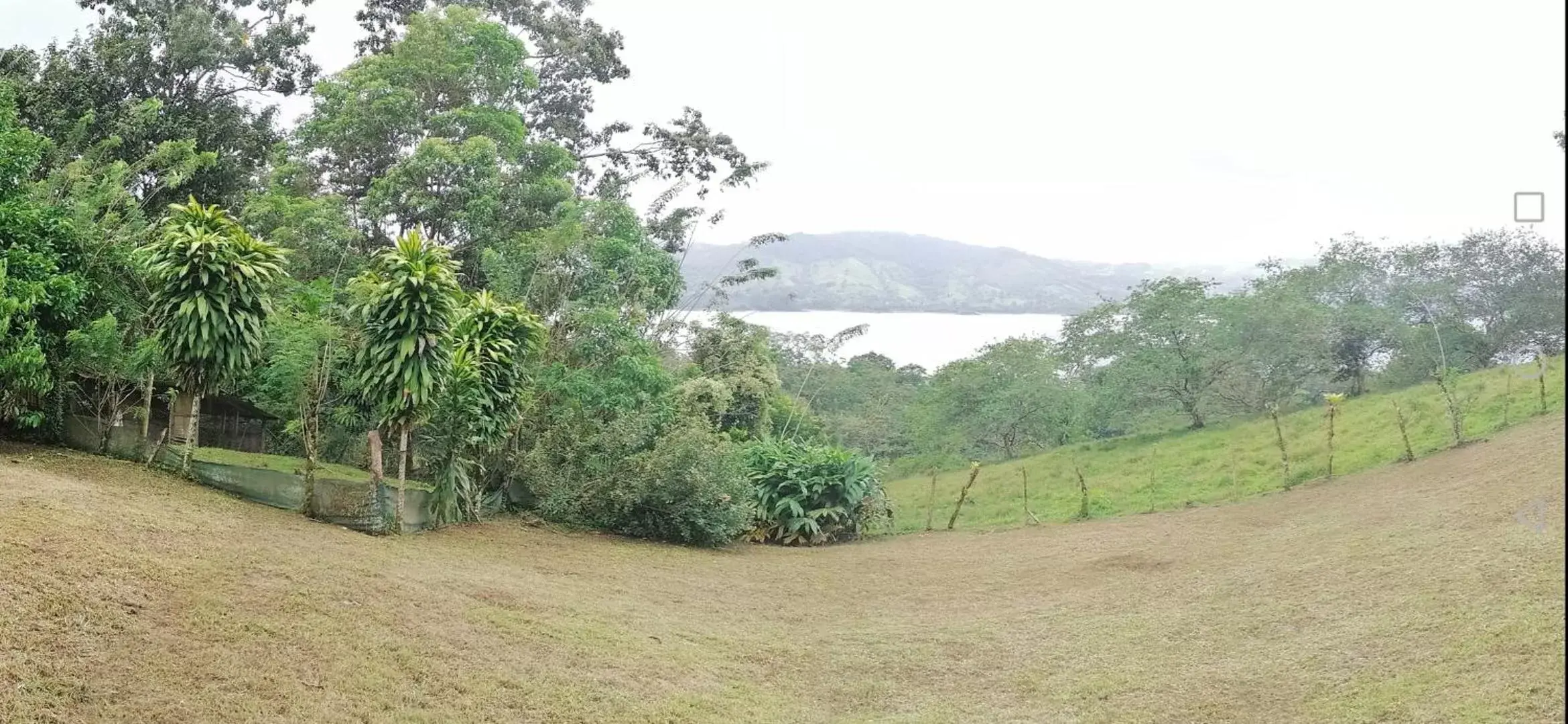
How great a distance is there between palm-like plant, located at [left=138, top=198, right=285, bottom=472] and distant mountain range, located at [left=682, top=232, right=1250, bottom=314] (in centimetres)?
1524

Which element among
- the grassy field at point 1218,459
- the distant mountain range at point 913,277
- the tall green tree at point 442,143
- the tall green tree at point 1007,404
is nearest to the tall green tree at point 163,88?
the tall green tree at point 442,143

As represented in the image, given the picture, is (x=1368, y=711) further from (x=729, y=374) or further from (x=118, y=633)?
(x=729, y=374)

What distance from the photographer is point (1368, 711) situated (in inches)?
249

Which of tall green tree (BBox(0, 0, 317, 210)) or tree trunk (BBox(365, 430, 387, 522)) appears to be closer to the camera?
tree trunk (BBox(365, 430, 387, 522))

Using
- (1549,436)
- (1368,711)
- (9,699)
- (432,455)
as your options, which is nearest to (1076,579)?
(1368,711)

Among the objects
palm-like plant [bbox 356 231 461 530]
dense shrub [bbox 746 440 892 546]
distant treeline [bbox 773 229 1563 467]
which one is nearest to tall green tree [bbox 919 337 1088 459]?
distant treeline [bbox 773 229 1563 467]

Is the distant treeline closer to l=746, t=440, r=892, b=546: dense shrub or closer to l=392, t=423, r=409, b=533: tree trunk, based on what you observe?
l=746, t=440, r=892, b=546: dense shrub

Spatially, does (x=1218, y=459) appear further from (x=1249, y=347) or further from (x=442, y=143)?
(x=442, y=143)

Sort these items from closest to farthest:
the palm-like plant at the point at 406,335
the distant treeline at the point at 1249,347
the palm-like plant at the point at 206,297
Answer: the palm-like plant at the point at 206,297 → the palm-like plant at the point at 406,335 → the distant treeline at the point at 1249,347

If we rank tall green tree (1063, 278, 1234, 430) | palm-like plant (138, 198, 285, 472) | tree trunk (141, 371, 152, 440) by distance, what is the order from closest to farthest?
palm-like plant (138, 198, 285, 472)
tree trunk (141, 371, 152, 440)
tall green tree (1063, 278, 1234, 430)

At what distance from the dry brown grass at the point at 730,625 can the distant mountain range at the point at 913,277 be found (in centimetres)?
1620

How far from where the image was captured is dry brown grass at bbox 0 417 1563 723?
6.61m

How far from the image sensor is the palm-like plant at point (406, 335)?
12.3m

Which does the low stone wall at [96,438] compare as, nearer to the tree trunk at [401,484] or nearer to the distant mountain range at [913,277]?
the tree trunk at [401,484]
